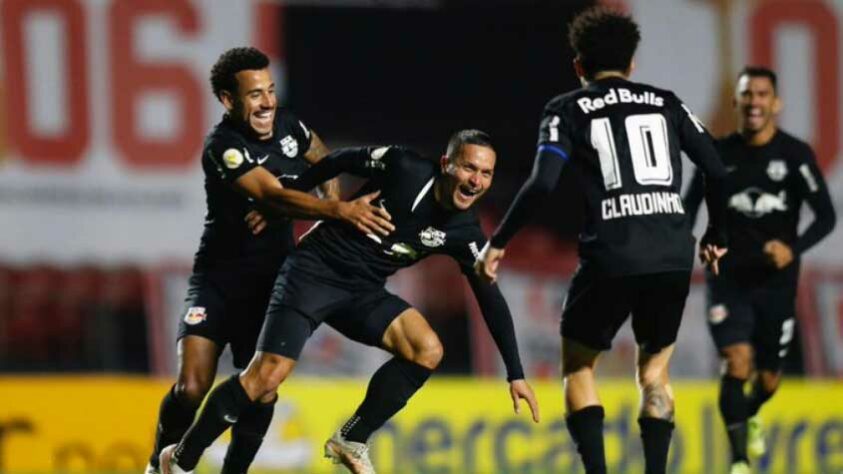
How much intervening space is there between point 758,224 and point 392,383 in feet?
8.33

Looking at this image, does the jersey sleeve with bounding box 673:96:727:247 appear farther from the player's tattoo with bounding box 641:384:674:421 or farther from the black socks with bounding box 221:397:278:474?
the black socks with bounding box 221:397:278:474

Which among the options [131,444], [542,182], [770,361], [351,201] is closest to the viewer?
[542,182]

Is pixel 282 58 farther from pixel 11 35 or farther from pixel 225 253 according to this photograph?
pixel 225 253

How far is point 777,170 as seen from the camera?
854 centimetres

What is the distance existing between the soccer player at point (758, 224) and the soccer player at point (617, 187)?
1935mm

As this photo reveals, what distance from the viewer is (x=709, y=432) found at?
10930 mm

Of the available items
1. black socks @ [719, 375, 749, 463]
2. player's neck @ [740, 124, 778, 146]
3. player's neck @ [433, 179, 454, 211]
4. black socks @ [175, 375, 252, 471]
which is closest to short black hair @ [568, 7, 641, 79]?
player's neck @ [433, 179, 454, 211]

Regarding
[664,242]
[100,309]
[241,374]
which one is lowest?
[100,309]

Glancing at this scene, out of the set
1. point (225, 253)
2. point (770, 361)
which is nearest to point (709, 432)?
point (770, 361)

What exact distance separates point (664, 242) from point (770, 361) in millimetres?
2643

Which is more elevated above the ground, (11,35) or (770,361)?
(11,35)

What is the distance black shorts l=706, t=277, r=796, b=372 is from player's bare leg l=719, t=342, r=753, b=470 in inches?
2.4

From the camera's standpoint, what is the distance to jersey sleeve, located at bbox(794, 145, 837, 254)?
8.52m

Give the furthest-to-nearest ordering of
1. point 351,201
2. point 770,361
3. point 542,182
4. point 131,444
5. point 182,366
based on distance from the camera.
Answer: point 131,444 < point 770,361 < point 182,366 < point 351,201 < point 542,182
